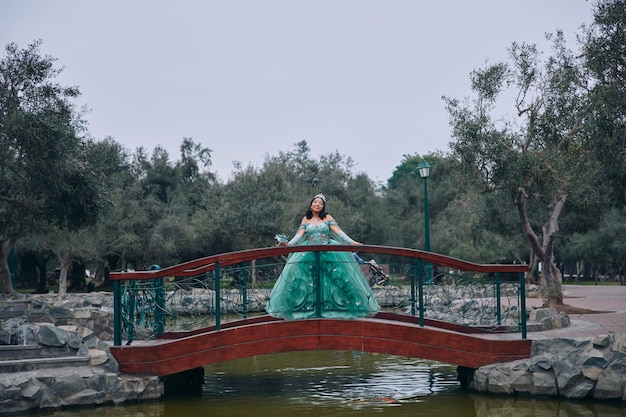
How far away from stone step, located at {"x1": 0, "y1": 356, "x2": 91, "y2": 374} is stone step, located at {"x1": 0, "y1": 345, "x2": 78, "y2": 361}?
0.63 ft

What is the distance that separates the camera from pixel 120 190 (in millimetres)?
35906

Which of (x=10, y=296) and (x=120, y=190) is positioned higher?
(x=120, y=190)

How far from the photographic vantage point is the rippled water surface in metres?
10.1

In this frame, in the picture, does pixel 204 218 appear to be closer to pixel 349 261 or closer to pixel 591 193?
pixel 591 193

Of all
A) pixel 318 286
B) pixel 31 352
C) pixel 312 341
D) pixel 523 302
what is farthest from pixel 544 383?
pixel 31 352

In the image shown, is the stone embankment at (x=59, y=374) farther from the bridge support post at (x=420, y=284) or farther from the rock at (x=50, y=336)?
the bridge support post at (x=420, y=284)

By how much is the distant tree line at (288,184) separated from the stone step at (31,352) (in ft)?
21.3

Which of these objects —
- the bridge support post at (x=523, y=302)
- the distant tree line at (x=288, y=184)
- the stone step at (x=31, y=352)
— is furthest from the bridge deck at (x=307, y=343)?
the distant tree line at (x=288, y=184)

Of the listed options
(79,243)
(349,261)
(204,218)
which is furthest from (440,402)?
(204,218)

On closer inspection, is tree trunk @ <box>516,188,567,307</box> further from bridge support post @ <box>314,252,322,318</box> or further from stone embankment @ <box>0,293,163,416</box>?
stone embankment @ <box>0,293,163,416</box>

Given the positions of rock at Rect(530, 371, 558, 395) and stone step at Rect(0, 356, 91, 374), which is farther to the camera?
rock at Rect(530, 371, 558, 395)

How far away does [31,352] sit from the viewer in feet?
35.7

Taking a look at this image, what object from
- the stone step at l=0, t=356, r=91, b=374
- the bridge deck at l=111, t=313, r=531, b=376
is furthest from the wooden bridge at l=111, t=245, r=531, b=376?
the stone step at l=0, t=356, r=91, b=374

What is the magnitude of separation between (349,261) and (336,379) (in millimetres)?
3065
